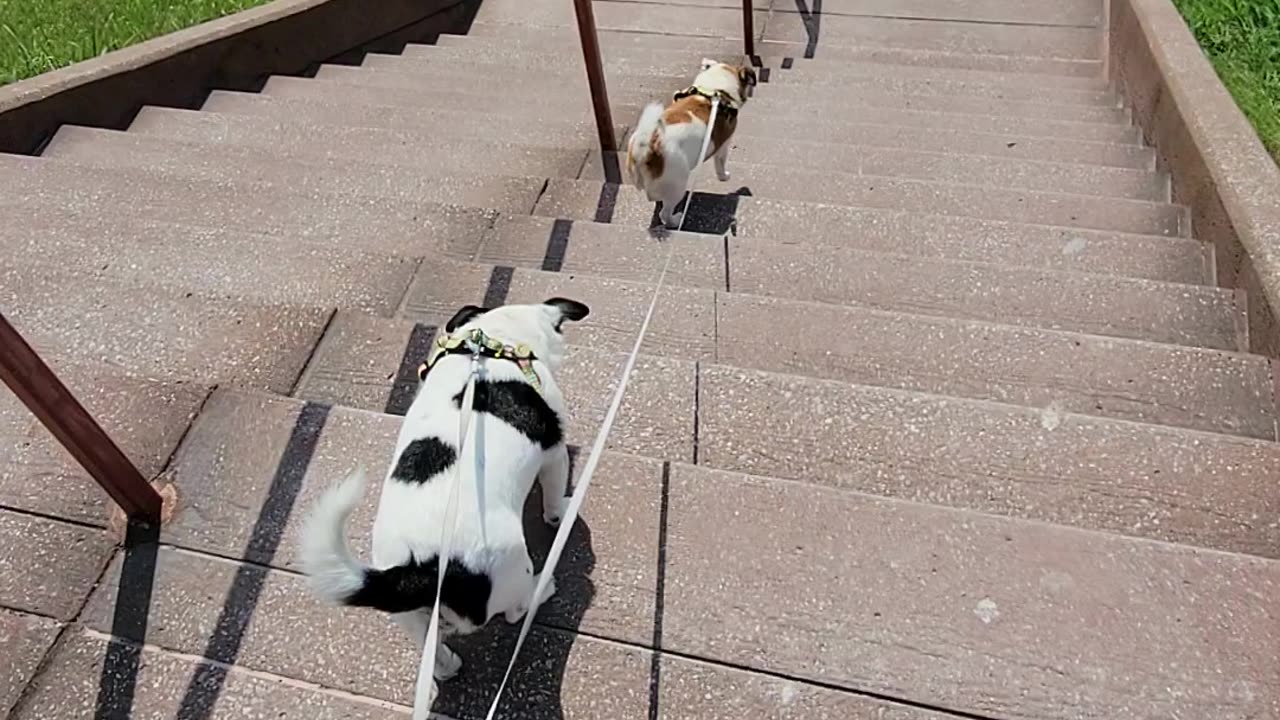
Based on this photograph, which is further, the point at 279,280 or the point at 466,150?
the point at 466,150

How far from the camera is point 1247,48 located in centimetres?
418

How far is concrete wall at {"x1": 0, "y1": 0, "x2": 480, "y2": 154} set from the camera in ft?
12.5

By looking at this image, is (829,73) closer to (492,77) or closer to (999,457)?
(492,77)

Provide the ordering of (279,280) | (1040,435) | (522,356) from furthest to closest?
(279,280) < (1040,435) < (522,356)

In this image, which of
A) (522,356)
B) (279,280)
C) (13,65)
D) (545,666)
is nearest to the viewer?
(545,666)

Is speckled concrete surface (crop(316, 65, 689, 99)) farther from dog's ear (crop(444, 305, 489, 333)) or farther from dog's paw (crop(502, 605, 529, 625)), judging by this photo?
dog's paw (crop(502, 605, 529, 625))

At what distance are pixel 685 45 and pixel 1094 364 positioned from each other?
509 cm

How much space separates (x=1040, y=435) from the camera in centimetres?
204

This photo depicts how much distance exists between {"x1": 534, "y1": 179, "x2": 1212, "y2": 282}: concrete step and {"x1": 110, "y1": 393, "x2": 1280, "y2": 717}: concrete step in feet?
4.38

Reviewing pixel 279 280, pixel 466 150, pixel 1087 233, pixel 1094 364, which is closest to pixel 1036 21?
pixel 1087 233

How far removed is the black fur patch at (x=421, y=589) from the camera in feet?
4.48

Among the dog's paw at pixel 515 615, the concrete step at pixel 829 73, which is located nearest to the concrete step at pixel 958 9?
the concrete step at pixel 829 73

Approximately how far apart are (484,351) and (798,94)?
4.23 meters

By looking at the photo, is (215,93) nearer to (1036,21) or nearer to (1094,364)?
(1094,364)
